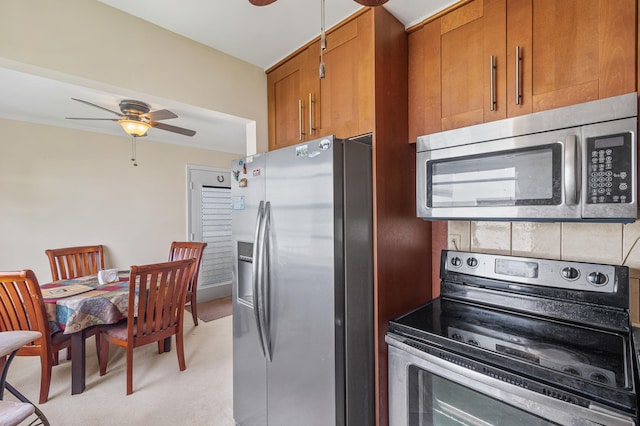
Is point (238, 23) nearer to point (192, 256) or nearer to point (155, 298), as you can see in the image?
point (155, 298)

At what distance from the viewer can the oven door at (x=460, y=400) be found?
87cm


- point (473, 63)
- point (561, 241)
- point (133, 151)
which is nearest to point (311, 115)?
point (473, 63)

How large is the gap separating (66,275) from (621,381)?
13.8 ft

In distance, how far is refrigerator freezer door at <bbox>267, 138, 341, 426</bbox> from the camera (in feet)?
4.20

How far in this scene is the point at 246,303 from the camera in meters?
1.67

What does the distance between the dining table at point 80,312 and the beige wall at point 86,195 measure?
1.14 meters

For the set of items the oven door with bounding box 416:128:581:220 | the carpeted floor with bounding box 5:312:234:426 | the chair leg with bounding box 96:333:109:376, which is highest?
the oven door with bounding box 416:128:581:220

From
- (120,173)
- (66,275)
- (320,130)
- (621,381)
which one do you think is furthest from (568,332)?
(120,173)

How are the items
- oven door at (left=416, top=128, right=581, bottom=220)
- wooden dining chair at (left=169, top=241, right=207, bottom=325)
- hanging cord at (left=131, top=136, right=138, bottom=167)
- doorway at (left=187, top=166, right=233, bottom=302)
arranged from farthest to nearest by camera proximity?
doorway at (left=187, top=166, right=233, bottom=302)
hanging cord at (left=131, top=136, right=138, bottom=167)
wooden dining chair at (left=169, top=241, right=207, bottom=325)
oven door at (left=416, top=128, right=581, bottom=220)

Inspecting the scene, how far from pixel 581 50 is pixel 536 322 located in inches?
45.2

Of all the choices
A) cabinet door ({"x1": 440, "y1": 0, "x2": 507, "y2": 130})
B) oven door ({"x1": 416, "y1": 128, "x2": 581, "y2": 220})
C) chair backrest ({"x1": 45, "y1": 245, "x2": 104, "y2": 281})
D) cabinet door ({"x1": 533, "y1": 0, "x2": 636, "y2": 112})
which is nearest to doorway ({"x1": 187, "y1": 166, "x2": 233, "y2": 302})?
chair backrest ({"x1": 45, "y1": 245, "x2": 104, "y2": 281})

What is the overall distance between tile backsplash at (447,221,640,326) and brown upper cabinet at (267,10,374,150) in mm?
869

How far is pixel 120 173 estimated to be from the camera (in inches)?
145

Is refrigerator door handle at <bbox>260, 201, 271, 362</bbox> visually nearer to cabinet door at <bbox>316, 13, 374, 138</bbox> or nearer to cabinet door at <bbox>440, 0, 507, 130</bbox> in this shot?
cabinet door at <bbox>316, 13, 374, 138</bbox>
